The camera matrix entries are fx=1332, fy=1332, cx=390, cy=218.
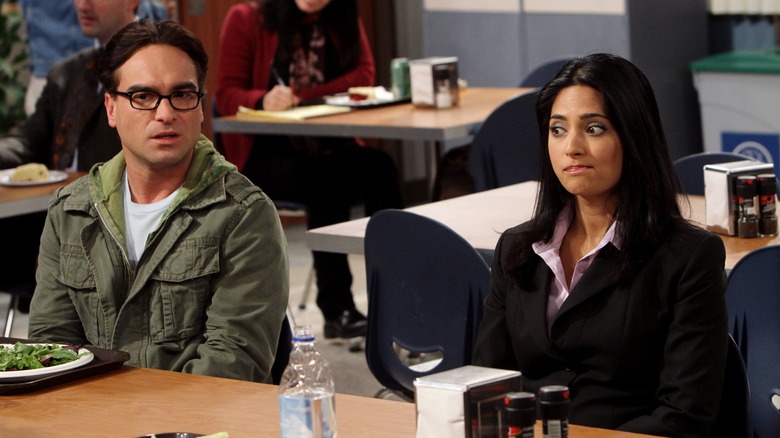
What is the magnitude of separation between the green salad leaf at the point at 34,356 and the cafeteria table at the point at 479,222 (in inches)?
41.9

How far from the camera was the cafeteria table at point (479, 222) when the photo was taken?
308 centimetres

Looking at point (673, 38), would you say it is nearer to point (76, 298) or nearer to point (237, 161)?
point (237, 161)

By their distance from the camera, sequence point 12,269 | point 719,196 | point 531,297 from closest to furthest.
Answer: point 531,297, point 719,196, point 12,269

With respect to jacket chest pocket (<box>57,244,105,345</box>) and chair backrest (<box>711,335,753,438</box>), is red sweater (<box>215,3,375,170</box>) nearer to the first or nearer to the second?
jacket chest pocket (<box>57,244,105,345</box>)

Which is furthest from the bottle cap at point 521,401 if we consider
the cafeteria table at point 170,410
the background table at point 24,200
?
the background table at point 24,200

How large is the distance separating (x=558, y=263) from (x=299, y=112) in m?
2.90

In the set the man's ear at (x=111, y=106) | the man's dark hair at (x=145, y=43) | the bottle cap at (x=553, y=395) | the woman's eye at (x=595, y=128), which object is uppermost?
the man's dark hair at (x=145, y=43)

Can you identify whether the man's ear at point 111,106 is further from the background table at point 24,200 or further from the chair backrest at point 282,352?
the background table at point 24,200

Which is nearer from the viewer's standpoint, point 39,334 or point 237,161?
point 39,334

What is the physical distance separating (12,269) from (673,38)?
3.60 meters

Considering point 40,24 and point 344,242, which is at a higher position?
point 40,24

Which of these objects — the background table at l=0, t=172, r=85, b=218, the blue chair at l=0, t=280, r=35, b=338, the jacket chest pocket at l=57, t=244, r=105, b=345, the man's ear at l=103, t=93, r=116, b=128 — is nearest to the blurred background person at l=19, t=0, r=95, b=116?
the blue chair at l=0, t=280, r=35, b=338

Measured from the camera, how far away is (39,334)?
2.61 metres

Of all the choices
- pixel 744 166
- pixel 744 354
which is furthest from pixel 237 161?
pixel 744 354
